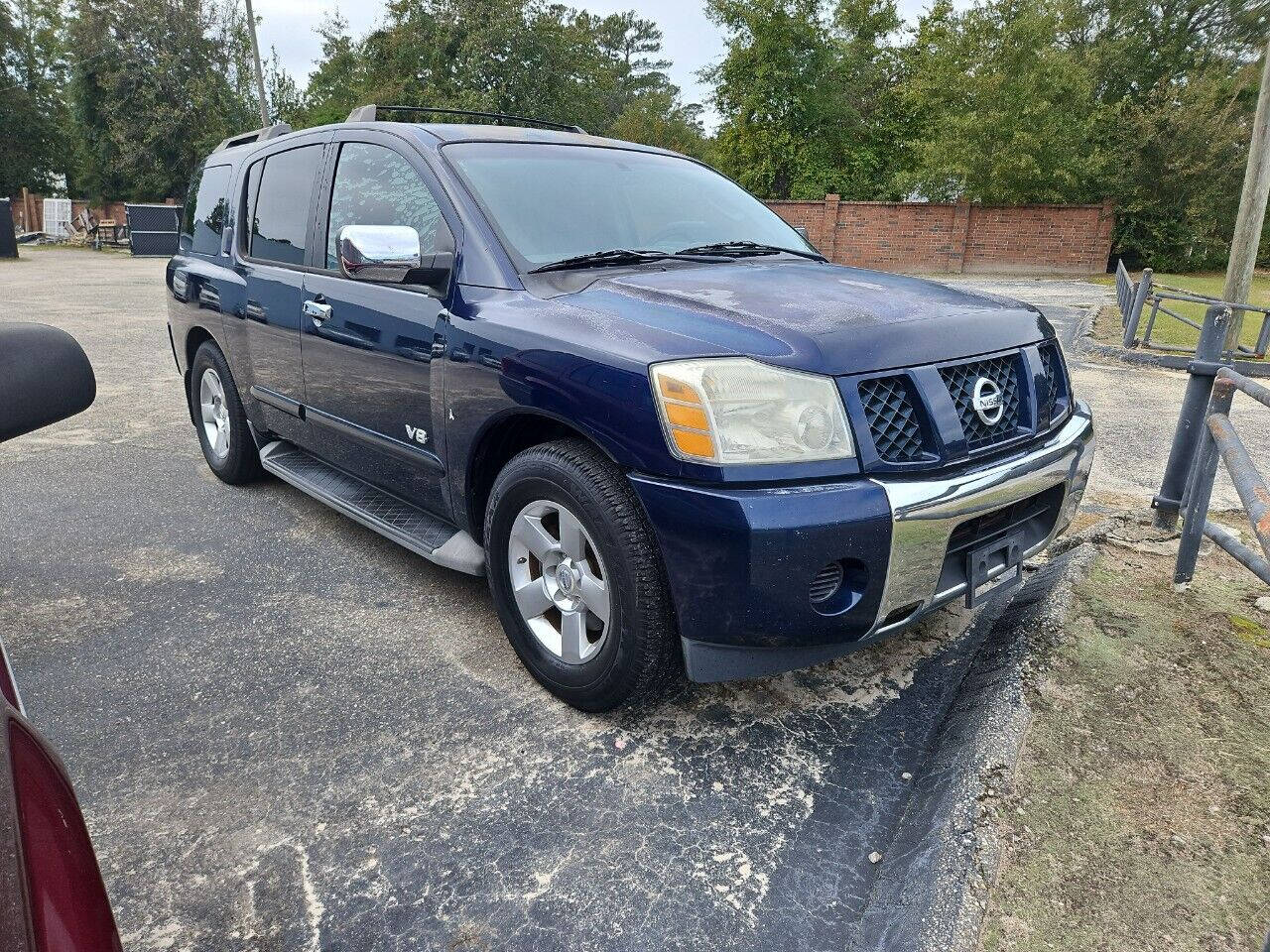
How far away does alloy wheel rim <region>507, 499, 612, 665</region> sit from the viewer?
2.49 meters

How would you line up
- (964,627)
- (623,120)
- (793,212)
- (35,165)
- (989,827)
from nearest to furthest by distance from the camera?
(989,827)
(964,627)
(793,212)
(35,165)
(623,120)

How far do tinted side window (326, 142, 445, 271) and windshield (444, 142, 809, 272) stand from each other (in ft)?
0.60

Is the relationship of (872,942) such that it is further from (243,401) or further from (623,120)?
(623,120)

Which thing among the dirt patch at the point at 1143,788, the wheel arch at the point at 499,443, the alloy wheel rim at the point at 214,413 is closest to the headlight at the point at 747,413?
the wheel arch at the point at 499,443

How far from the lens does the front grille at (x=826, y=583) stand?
2193mm

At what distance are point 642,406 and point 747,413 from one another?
260 millimetres

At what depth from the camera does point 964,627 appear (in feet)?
10.7

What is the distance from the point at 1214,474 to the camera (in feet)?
10.3

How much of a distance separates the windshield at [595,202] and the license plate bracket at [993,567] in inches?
60.2

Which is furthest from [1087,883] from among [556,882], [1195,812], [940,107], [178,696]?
[940,107]

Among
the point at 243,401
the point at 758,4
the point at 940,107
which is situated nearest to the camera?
the point at 243,401

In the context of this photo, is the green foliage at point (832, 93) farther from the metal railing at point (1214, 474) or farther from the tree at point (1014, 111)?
the metal railing at point (1214, 474)

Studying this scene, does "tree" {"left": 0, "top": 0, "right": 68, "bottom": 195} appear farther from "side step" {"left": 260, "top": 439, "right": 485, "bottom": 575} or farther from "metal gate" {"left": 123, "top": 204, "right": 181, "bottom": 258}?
"side step" {"left": 260, "top": 439, "right": 485, "bottom": 575}

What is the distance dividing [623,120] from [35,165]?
3038 cm
